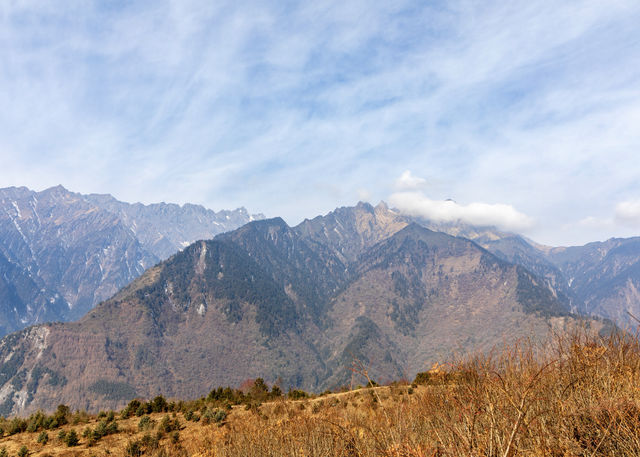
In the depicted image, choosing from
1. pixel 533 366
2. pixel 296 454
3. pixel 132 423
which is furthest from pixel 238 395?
pixel 533 366

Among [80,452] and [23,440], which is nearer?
[80,452]

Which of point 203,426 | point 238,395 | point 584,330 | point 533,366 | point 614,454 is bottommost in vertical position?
point 238,395

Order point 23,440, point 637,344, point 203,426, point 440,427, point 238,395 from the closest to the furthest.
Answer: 1. point 440,427
2. point 637,344
3. point 23,440
4. point 203,426
5. point 238,395

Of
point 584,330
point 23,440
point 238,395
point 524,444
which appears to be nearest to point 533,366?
point 584,330

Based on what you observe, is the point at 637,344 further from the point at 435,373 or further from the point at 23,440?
the point at 23,440

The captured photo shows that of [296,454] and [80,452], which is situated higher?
[296,454]

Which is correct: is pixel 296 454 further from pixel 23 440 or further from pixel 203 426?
pixel 23 440

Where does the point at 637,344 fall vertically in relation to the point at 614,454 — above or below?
above

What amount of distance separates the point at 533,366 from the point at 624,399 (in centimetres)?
234

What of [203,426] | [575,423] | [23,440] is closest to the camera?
[575,423]

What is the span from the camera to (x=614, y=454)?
5988mm

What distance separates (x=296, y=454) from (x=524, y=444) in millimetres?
5294

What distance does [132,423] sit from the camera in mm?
21734

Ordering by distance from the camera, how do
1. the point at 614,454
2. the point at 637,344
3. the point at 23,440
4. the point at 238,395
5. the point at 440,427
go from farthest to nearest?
the point at 238,395 < the point at 23,440 < the point at 637,344 < the point at 440,427 < the point at 614,454
